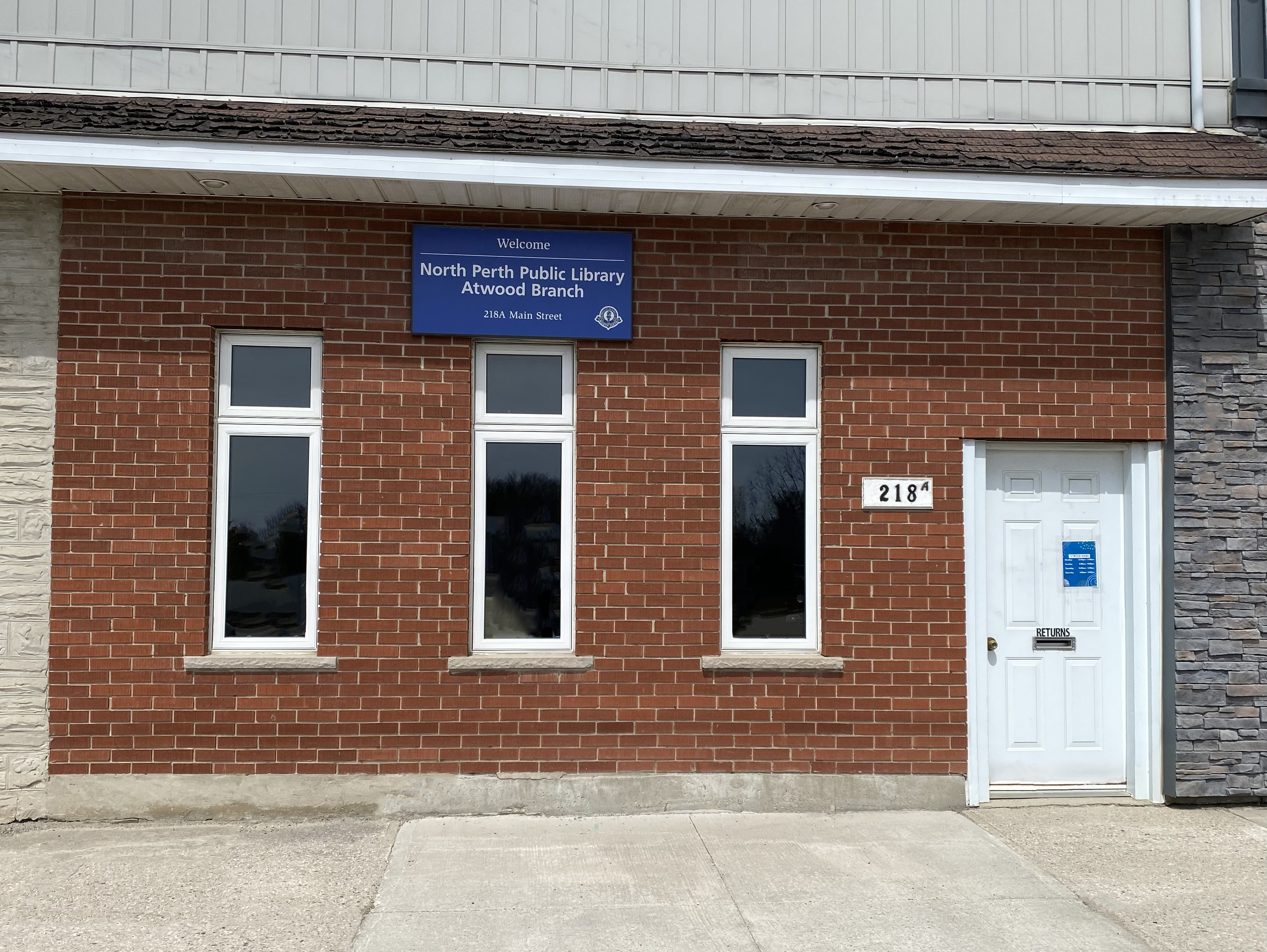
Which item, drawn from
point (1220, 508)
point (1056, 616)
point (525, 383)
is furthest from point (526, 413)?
point (1220, 508)

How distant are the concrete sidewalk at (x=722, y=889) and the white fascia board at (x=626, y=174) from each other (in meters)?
3.81

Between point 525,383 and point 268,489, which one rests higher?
point 525,383

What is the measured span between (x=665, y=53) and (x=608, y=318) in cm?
184

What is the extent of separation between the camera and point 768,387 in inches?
265

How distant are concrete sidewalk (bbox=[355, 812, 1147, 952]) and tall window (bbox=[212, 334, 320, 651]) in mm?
1637

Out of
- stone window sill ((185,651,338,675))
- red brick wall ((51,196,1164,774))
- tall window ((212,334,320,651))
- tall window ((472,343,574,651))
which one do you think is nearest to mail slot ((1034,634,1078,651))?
red brick wall ((51,196,1164,774))

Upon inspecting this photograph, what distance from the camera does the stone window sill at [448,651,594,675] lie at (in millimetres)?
6324

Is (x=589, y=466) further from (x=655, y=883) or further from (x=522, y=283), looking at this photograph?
(x=655, y=883)

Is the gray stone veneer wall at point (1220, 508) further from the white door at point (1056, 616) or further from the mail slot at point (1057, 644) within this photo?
the mail slot at point (1057, 644)

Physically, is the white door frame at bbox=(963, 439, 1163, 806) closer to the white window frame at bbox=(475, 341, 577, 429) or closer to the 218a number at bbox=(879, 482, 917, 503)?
the 218a number at bbox=(879, 482, 917, 503)

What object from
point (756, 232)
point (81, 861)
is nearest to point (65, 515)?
point (81, 861)

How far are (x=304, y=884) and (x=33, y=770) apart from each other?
218 cm

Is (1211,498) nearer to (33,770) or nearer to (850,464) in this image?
(850,464)

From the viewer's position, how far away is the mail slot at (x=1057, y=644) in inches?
267
